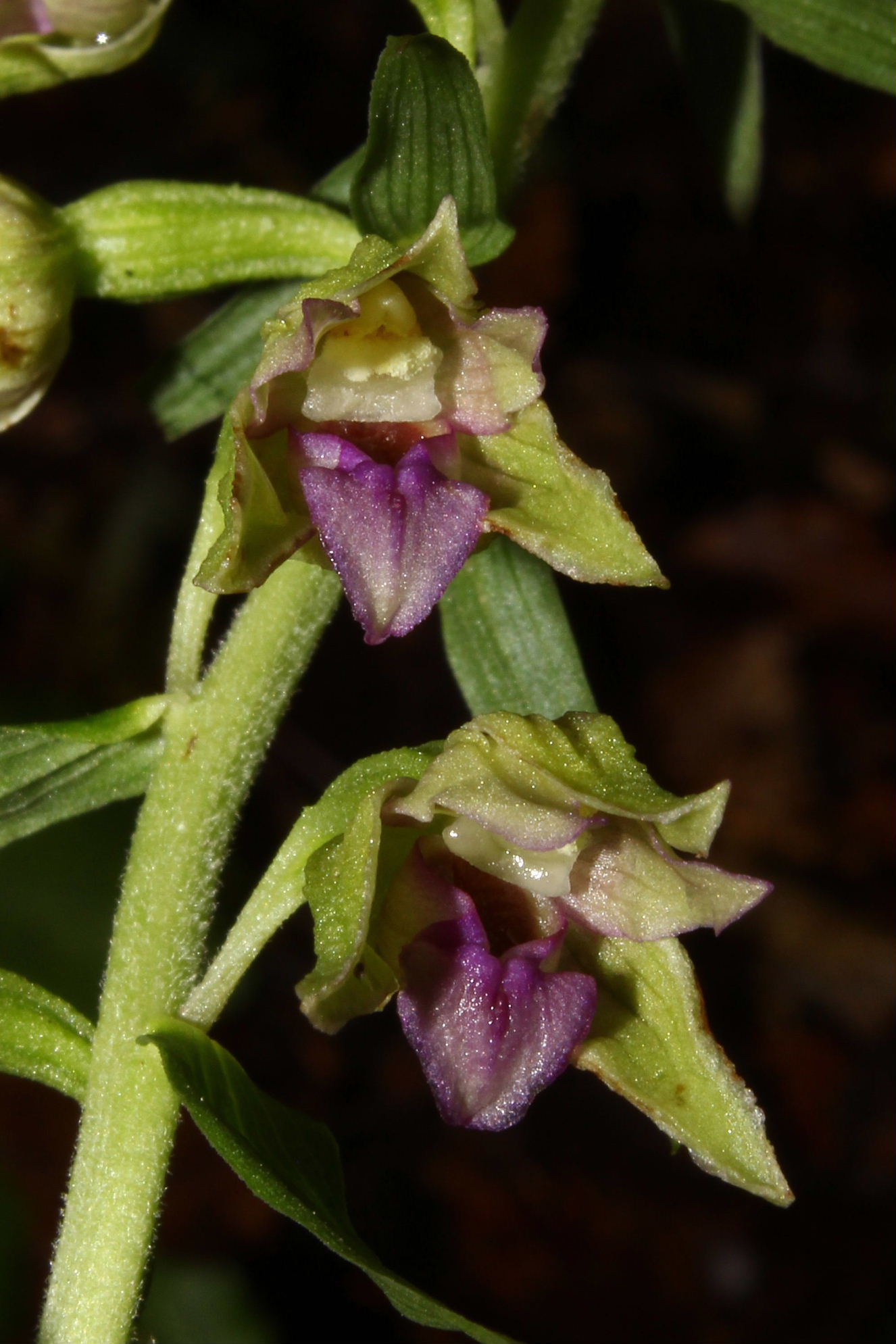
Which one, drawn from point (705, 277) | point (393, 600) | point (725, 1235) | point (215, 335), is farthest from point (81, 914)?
point (705, 277)

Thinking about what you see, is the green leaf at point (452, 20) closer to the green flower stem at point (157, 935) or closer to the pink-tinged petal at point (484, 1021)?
the green flower stem at point (157, 935)

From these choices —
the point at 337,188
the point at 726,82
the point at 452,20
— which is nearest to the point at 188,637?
the point at 337,188

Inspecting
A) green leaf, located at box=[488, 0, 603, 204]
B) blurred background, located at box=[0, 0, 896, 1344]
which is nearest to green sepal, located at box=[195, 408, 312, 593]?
green leaf, located at box=[488, 0, 603, 204]

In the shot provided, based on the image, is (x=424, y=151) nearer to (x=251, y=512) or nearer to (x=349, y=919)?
(x=251, y=512)

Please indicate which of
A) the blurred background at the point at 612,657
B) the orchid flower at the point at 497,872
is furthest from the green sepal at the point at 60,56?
the blurred background at the point at 612,657

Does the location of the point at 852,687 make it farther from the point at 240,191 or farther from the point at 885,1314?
the point at 240,191
